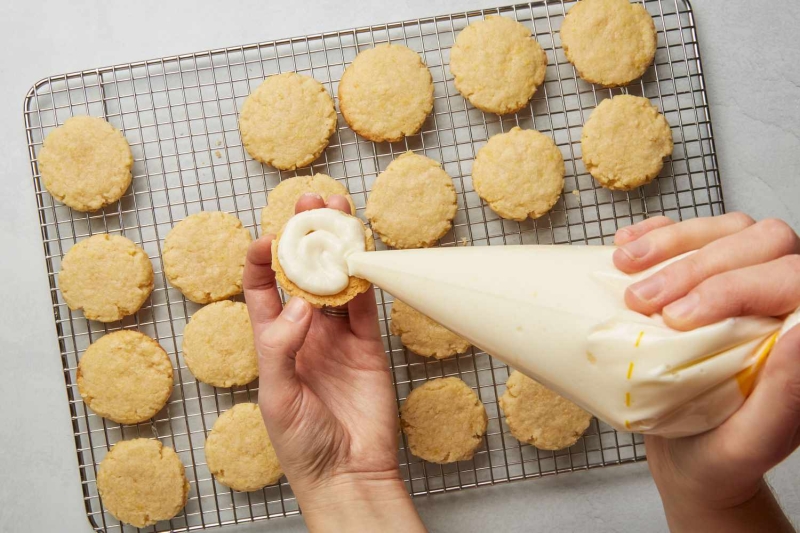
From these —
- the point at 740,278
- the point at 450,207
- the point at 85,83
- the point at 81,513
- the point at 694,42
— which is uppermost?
the point at 85,83

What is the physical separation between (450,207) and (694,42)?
42.2 inches

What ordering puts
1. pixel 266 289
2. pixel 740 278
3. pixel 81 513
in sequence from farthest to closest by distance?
pixel 81 513, pixel 266 289, pixel 740 278

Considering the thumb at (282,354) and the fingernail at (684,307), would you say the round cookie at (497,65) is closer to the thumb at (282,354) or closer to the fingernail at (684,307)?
the thumb at (282,354)

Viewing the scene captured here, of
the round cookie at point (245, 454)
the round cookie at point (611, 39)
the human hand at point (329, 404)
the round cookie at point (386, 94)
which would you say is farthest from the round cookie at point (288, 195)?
the round cookie at point (611, 39)

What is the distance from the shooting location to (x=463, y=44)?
2223 mm

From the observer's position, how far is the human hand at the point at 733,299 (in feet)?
3.65

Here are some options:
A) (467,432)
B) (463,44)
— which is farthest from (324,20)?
(467,432)

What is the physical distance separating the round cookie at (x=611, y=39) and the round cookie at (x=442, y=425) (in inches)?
49.3

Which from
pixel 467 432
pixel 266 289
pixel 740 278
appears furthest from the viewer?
pixel 467 432

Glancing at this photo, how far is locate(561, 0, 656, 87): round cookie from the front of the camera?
2195mm

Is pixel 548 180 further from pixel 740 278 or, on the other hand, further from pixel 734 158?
pixel 740 278

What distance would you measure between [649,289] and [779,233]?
29cm

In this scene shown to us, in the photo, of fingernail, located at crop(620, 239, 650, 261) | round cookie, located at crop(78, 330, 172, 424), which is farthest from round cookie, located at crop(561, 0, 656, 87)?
round cookie, located at crop(78, 330, 172, 424)

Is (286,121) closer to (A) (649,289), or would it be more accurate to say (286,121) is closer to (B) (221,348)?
(B) (221,348)
